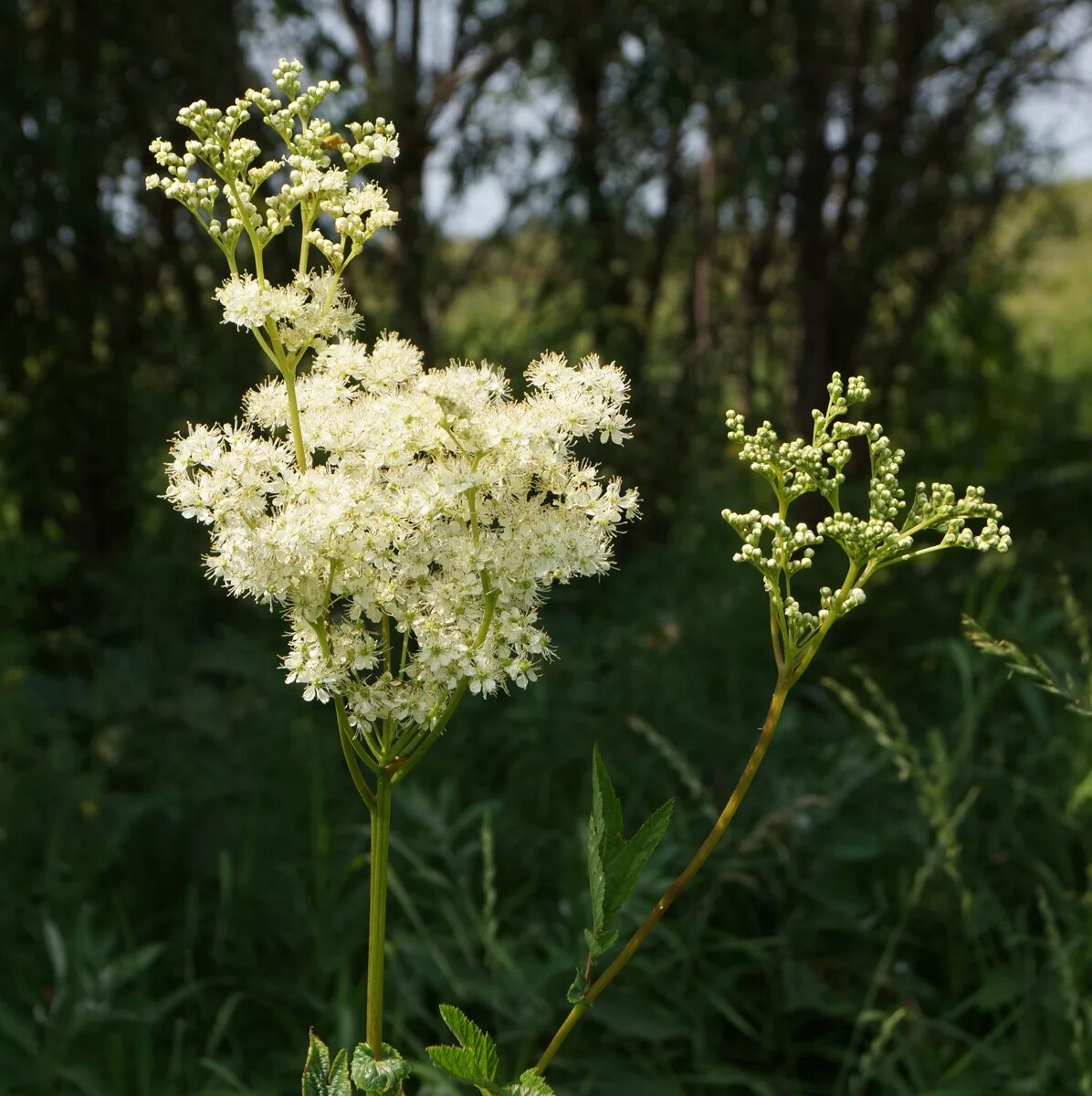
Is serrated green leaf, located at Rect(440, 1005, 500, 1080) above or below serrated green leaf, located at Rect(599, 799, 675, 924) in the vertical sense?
below

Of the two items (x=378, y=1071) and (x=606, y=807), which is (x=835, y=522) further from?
(x=378, y=1071)

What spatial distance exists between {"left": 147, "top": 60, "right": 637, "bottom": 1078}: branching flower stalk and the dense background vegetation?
1.15 m

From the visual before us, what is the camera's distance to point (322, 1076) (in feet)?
3.25

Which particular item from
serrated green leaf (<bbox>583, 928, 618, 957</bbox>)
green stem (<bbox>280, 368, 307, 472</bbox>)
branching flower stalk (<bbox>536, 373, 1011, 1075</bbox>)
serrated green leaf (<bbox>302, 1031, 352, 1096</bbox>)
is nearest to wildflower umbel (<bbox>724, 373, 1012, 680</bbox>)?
branching flower stalk (<bbox>536, 373, 1011, 1075</bbox>)

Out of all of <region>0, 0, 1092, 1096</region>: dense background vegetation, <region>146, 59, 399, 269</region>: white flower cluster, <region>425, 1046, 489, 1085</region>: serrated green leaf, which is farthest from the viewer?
<region>0, 0, 1092, 1096</region>: dense background vegetation

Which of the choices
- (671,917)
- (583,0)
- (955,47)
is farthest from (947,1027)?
(955,47)

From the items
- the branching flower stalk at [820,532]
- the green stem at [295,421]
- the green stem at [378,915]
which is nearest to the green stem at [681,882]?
the branching flower stalk at [820,532]

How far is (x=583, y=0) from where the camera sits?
4.14m

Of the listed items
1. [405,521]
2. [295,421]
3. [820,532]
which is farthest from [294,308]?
[820,532]

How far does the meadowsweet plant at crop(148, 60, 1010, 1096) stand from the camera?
0.95m

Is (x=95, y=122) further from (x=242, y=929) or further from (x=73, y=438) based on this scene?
(x=242, y=929)

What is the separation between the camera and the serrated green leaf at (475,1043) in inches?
36.9

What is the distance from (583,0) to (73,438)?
84.6 inches

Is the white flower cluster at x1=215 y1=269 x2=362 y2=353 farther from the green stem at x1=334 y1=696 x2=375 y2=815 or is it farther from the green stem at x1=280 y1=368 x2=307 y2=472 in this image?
the green stem at x1=334 y1=696 x2=375 y2=815
